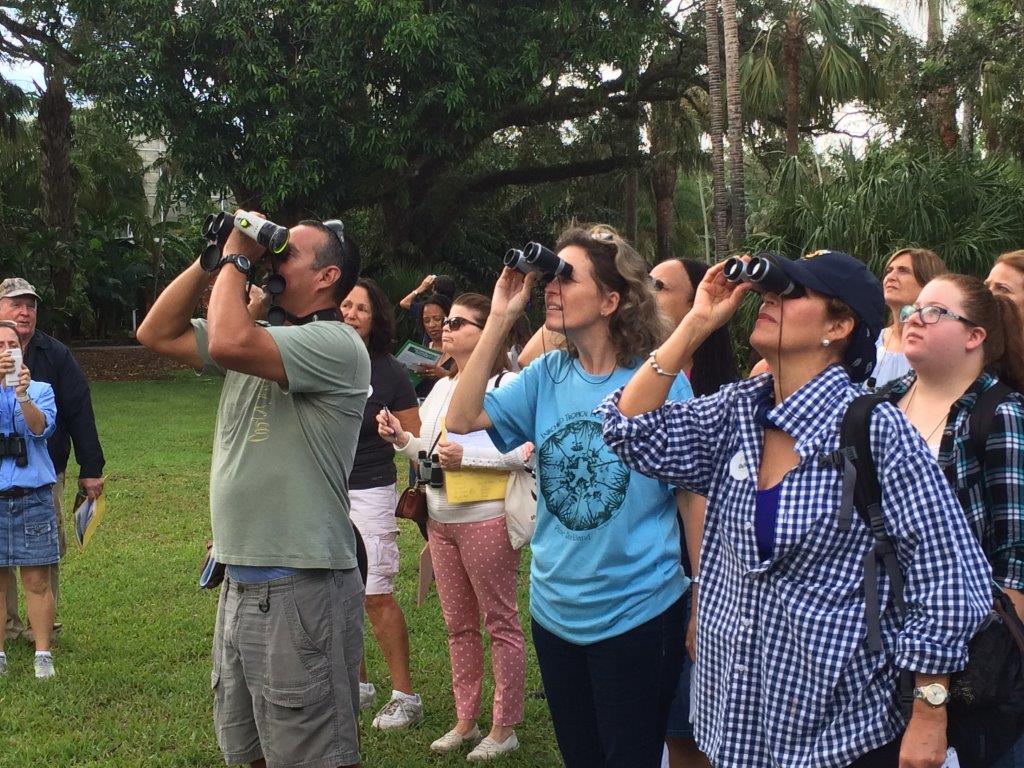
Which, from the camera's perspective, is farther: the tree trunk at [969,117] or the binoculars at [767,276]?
the tree trunk at [969,117]

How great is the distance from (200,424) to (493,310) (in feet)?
49.5

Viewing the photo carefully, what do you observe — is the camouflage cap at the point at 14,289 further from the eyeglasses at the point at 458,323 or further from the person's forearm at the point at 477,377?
the person's forearm at the point at 477,377

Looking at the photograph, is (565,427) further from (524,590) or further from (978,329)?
(524,590)

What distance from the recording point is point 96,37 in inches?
792

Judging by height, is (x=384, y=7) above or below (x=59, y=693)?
above

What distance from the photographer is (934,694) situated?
221cm

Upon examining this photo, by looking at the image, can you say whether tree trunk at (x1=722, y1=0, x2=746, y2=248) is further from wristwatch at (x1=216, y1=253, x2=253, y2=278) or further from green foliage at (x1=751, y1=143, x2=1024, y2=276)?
wristwatch at (x1=216, y1=253, x2=253, y2=278)

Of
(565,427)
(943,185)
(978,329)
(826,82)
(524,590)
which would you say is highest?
(826,82)

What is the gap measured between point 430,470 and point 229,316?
1883mm

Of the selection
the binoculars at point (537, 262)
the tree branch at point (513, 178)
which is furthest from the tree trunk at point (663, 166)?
the binoculars at point (537, 262)

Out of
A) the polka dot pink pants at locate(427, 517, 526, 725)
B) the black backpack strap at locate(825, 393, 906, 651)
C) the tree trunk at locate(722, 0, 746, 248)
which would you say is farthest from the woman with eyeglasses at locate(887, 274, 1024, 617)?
the tree trunk at locate(722, 0, 746, 248)

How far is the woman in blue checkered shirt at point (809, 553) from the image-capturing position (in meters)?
2.21

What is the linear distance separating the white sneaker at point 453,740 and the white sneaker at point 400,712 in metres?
0.26

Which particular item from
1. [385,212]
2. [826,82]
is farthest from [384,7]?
[826,82]
